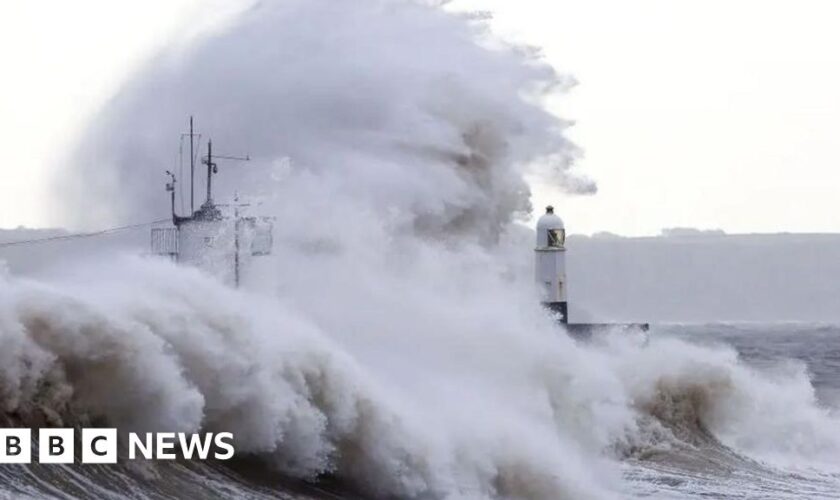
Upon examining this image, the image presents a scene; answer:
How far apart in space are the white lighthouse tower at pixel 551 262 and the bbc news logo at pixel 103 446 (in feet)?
62.3

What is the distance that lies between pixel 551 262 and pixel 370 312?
12130 mm

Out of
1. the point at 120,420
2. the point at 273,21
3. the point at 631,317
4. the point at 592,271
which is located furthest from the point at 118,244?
the point at 592,271

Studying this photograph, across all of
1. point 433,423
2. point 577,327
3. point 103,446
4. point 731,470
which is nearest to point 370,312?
point 433,423

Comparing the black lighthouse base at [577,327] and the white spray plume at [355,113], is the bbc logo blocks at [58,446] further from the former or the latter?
the black lighthouse base at [577,327]

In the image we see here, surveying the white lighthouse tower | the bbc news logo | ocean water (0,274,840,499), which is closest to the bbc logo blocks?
the bbc news logo

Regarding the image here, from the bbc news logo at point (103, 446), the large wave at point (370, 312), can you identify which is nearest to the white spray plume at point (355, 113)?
the large wave at point (370, 312)

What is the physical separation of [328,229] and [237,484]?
9.71 metres

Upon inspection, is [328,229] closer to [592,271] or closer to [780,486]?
[780,486]

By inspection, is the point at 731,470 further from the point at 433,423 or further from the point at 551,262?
the point at 551,262

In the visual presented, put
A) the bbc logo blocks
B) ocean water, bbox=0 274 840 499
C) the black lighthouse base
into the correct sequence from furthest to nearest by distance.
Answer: the black lighthouse base
ocean water, bbox=0 274 840 499
the bbc logo blocks

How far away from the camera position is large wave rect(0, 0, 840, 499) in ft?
67.4

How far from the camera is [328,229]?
99.2 ft

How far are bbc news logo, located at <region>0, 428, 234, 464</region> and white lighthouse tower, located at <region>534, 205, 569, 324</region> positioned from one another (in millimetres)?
18981

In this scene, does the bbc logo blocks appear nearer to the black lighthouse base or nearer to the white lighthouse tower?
the black lighthouse base
